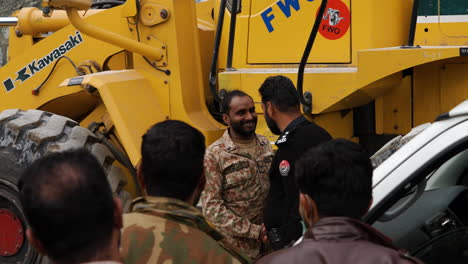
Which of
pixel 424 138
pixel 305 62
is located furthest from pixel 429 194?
pixel 305 62

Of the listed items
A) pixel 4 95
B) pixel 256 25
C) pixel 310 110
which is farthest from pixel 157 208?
pixel 4 95

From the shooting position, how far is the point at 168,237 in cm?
236

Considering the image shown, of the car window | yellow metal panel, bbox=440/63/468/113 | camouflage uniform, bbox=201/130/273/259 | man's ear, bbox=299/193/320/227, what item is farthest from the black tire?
man's ear, bbox=299/193/320/227

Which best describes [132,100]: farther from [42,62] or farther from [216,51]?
[42,62]

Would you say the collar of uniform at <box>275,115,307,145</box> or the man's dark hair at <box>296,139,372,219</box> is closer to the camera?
the man's dark hair at <box>296,139,372,219</box>

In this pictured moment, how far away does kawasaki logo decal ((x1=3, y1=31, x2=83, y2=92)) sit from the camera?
6074mm

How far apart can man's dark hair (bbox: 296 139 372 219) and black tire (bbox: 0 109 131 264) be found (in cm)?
307

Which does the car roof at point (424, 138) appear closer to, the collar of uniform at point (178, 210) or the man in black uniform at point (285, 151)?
the collar of uniform at point (178, 210)

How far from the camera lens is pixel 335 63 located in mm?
4930

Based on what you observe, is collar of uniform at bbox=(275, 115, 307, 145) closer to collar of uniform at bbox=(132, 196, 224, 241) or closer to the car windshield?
the car windshield

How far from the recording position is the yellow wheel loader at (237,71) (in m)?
4.74

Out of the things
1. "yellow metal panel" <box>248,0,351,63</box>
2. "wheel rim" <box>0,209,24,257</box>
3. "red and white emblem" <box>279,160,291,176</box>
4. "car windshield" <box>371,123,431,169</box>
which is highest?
"yellow metal panel" <box>248,0,351,63</box>

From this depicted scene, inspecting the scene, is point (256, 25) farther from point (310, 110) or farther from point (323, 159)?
point (323, 159)

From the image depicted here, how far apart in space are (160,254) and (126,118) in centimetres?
297
